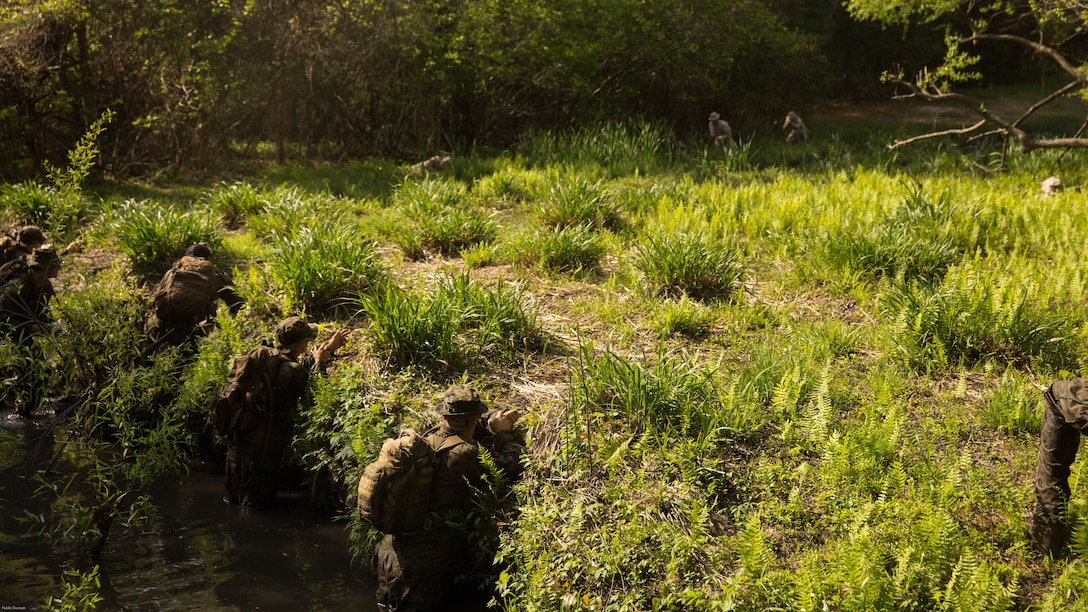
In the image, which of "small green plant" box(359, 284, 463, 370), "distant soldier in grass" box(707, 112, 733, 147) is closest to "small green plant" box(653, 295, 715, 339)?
"small green plant" box(359, 284, 463, 370)

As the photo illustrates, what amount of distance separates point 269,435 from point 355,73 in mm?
9863

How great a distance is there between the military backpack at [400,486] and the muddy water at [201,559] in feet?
2.33

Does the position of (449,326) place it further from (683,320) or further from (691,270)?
(691,270)

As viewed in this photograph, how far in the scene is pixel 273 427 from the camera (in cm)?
661

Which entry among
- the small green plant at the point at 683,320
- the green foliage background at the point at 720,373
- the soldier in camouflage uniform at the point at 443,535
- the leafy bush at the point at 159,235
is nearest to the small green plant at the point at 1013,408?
the green foliage background at the point at 720,373

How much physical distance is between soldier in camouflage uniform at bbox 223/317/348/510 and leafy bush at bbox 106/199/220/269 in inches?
129

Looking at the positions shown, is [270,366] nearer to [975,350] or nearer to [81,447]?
[81,447]

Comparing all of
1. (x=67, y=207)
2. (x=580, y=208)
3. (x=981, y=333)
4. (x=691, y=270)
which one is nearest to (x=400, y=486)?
(x=691, y=270)

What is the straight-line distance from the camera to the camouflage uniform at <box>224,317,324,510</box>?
6.54 meters

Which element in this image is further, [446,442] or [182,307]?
[182,307]

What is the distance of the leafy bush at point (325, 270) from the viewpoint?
764 cm

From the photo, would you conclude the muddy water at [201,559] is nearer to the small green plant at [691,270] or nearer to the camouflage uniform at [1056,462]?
the camouflage uniform at [1056,462]

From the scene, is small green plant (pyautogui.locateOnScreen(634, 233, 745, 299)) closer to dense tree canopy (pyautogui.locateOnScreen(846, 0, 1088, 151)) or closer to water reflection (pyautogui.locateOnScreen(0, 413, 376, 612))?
water reflection (pyautogui.locateOnScreen(0, 413, 376, 612))

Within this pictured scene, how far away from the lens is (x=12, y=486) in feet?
22.0
